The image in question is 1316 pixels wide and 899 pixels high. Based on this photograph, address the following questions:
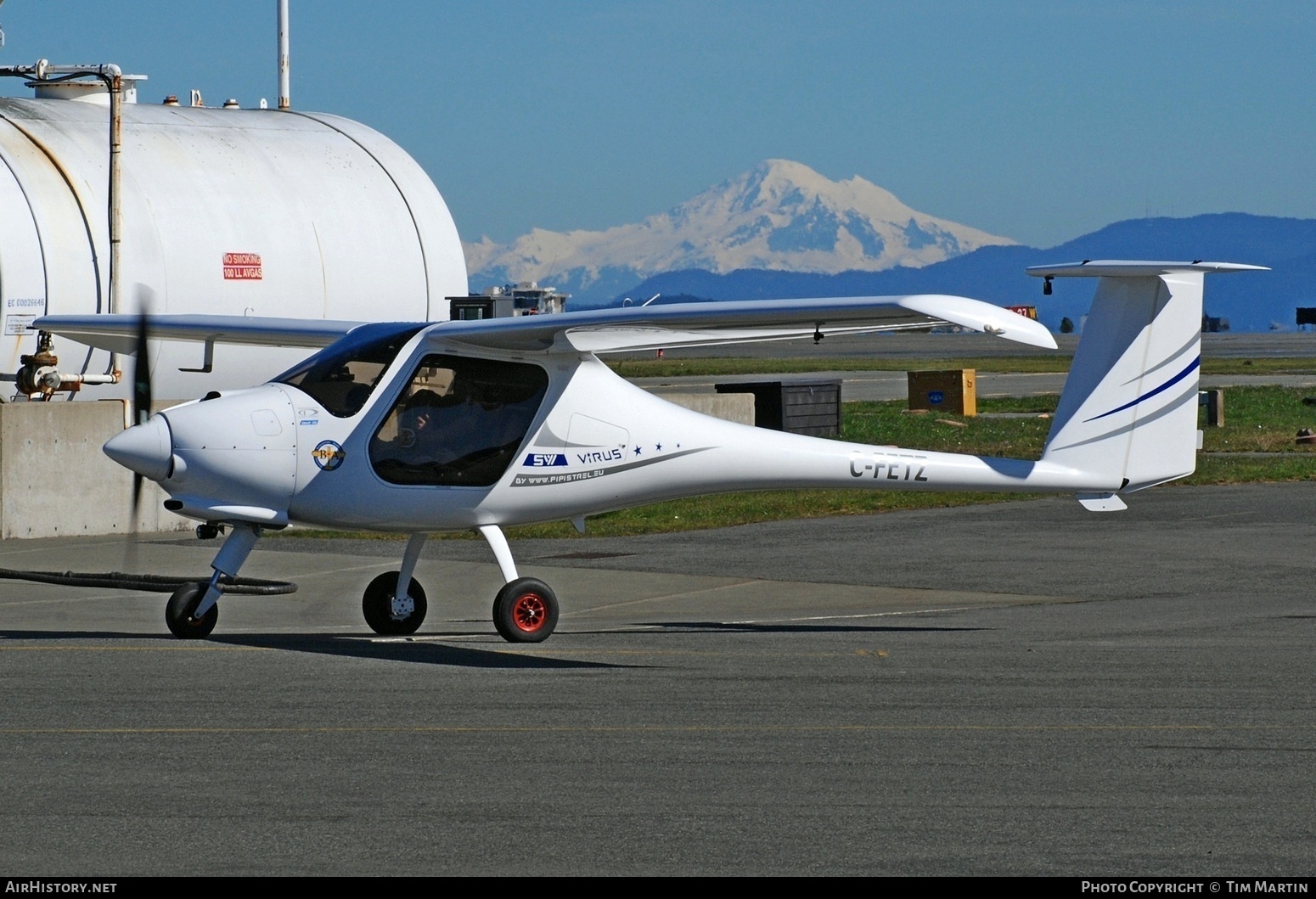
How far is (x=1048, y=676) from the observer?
1062 centimetres

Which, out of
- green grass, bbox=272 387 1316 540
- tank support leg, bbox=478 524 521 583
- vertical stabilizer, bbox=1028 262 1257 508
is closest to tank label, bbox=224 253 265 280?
green grass, bbox=272 387 1316 540

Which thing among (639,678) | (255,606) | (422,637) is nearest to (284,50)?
(255,606)

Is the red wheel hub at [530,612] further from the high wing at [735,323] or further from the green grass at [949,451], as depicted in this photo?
the green grass at [949,451]

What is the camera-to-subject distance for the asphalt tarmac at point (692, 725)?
660 cm

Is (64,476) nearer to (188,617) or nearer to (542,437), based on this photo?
(188,617)

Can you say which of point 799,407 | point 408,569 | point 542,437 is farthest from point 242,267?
point 542,437

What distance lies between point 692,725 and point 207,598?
14.7 feet

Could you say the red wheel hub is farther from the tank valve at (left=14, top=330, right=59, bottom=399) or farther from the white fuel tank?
the tank valve at (left=14, top=330, right=59, bottom=399)

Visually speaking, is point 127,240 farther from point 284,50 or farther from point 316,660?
point 316,660

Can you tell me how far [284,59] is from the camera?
2911cm

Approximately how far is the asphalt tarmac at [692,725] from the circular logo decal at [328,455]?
1.26 metres

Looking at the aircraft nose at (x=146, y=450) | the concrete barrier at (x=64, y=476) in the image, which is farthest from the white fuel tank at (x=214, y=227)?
the aircraft nose at (x=146, y=450)

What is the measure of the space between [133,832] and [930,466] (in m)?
7.35

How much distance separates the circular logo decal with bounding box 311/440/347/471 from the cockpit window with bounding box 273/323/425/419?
0.74 ft
